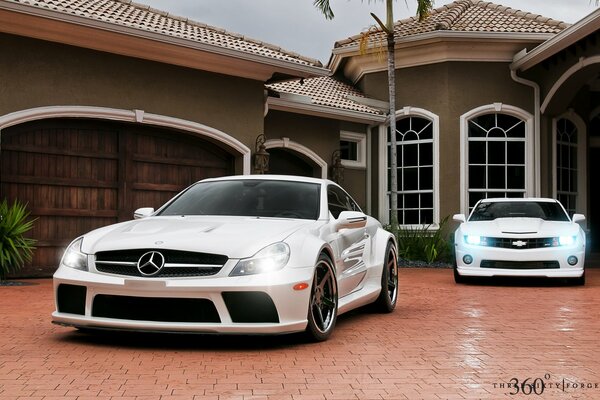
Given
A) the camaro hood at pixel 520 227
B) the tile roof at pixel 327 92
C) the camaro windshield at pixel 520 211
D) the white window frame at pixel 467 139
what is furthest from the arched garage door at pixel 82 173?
the white window frame at pixel 467 139

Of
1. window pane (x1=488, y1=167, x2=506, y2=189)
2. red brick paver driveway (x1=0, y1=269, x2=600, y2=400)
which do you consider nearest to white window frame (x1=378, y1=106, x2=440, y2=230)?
window pane (x1=488, y1=167, x2=506, y2=189)

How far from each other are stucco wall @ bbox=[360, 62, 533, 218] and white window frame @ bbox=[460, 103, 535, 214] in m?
0.10

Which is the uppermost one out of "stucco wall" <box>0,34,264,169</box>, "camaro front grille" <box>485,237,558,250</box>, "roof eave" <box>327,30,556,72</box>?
"roof eave" <box>327,30,556,72</box>

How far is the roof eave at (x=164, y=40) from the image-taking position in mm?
12453

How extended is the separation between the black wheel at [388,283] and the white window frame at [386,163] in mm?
11441

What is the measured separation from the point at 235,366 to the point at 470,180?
624 inches

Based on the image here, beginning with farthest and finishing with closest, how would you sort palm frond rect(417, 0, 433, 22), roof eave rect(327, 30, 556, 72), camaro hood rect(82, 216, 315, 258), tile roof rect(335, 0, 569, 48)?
1. tile roof rect(335, 0, 569, 48)
2. roof eave rect(327, 30, 556, 72)
3. palm frond rect(417, 0, 433, 22)
4. camaro hood rect(82, 216, 315, 258)

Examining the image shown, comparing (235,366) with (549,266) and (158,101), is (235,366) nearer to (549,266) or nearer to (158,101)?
(549,266)

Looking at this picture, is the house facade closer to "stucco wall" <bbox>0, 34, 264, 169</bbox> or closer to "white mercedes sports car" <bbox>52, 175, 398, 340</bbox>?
"stucco wall" <bbox>0, 34, 264, 169</bbox>

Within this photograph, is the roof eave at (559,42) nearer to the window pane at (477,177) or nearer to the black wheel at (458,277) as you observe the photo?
the window pane at (477,177)

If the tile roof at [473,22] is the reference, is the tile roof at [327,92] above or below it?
below

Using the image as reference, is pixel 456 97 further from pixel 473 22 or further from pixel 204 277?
pixel 204 277

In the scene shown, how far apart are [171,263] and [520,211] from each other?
29.9 ft

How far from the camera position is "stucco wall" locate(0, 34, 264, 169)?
13.1 meters
